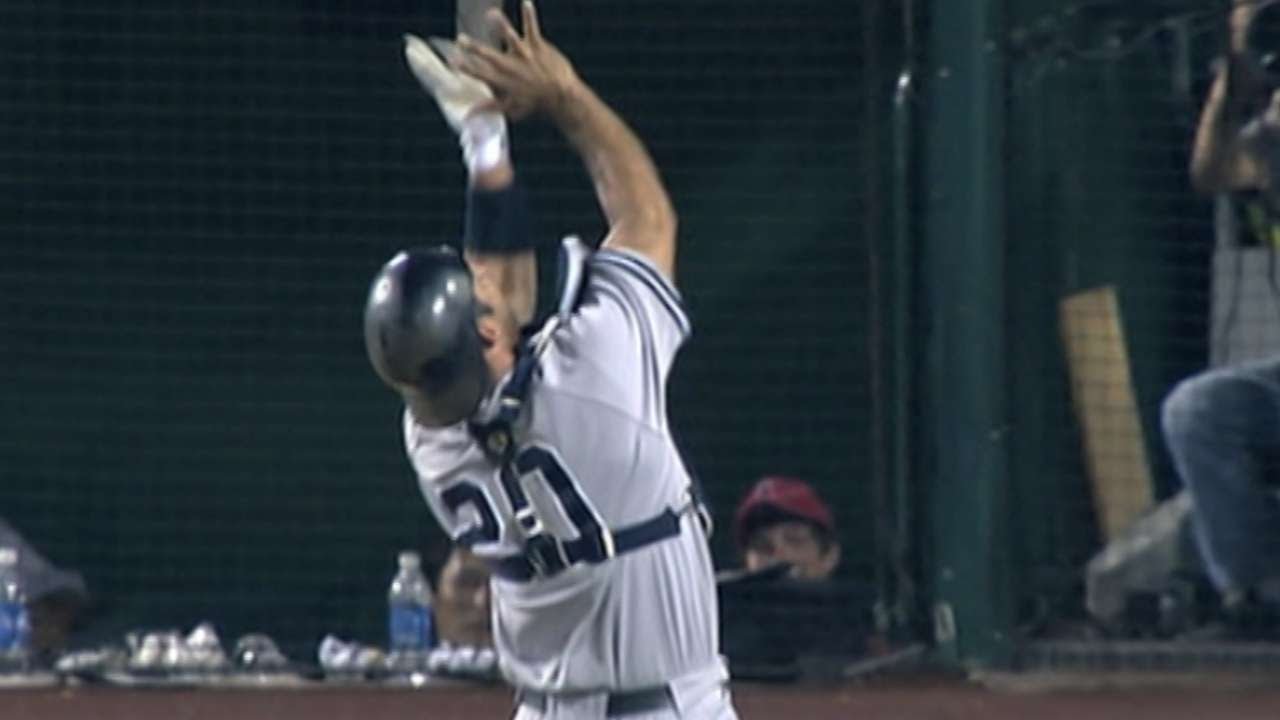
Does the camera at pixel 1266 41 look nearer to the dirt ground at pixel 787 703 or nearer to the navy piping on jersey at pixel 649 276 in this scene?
the dirt ground at pixel 787 703

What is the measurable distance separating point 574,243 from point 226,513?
2.70 meters

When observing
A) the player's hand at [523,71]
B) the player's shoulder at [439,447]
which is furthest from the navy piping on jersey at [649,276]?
Answer: the player's shoulder at [439,447]

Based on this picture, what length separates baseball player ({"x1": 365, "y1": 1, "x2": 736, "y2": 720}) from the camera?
199 inches

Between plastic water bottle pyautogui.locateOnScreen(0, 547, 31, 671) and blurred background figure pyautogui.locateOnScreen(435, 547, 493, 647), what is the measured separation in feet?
3.13

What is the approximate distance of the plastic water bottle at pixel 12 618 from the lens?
24.5 ft

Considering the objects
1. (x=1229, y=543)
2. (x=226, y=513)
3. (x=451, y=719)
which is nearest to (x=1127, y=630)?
(x=1229, y=543)

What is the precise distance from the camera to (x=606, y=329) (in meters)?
5.22

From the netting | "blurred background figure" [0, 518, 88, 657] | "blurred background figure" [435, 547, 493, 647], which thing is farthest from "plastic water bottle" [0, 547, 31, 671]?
the netting

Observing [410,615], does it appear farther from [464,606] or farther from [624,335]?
[624,335]

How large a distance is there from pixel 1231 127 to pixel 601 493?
268cm

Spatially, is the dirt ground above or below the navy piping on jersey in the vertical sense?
below

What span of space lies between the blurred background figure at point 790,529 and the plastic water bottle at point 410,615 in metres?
0.76

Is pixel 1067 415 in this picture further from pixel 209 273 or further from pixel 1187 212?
pixel 209 273

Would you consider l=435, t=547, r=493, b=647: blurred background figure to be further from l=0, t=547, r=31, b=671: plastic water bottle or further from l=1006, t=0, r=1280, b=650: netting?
l=1006, t=0, r=1280, b=650: netting
